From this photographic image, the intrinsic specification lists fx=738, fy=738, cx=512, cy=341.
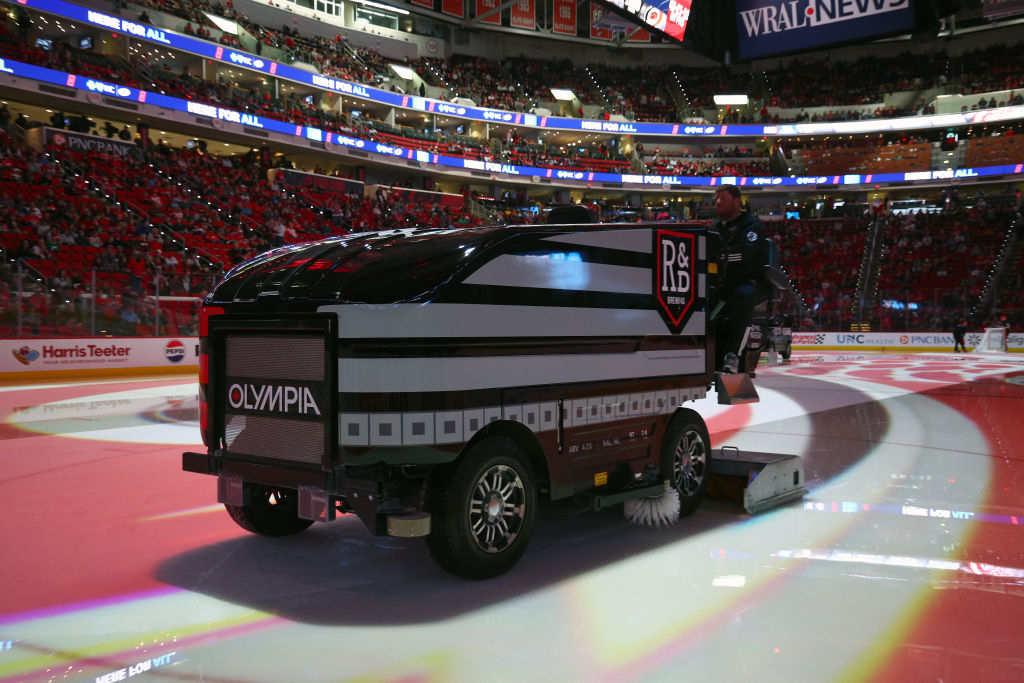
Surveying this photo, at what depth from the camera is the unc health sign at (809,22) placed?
2986cm

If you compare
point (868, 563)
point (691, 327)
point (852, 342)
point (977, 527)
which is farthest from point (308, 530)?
point (852, 342)

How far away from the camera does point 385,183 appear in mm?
42094

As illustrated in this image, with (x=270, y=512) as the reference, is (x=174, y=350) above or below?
above

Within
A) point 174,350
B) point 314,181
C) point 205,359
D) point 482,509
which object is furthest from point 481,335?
point 314,181

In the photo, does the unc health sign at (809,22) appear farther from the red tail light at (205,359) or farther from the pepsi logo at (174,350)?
the red tail light at (205,359)

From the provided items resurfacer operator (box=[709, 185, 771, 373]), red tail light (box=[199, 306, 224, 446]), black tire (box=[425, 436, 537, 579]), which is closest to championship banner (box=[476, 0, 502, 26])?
resurfacer operator (box=[709, 185, 771, 373])

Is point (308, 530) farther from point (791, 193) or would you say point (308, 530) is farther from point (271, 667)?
point (791, 193)

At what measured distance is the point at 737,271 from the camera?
5387 mm

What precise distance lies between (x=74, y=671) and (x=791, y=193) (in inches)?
2072

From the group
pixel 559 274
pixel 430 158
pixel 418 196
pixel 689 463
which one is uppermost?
pixel 430 158

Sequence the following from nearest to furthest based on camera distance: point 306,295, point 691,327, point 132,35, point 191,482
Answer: point 306,295 → point 691,327 → point 191,482 → point 132,35

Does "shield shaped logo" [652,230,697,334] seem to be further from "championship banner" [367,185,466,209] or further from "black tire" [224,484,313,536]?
"championship banner" [367,185,466,209]

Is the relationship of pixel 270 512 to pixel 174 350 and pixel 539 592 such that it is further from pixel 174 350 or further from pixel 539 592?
pixel 174 350

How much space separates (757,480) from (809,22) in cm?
3163
